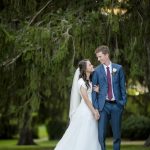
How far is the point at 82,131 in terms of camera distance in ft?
36.6

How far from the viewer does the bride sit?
10.8 meters

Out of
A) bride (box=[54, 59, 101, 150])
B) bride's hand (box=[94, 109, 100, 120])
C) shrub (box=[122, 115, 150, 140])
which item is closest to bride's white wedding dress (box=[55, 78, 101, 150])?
bride (box=[54, 59, 101, 150])

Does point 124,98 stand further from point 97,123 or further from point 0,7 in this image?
point 0,7

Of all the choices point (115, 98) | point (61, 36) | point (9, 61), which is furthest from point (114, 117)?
point (9, 61)

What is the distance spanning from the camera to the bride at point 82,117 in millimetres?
10805

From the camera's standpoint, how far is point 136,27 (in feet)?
46.6

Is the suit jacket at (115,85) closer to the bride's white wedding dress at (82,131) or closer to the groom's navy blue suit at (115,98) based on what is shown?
the groom's navy blue suit at (115,98)

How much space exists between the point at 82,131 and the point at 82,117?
25 centimetres

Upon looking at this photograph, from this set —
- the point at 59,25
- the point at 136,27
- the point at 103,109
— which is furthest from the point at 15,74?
the point at 103,109

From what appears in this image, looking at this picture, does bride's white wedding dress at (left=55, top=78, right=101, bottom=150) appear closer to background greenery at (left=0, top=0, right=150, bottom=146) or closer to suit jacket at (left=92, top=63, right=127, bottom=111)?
suit jacket at (left=92, top=63, right=127, bottom=111)

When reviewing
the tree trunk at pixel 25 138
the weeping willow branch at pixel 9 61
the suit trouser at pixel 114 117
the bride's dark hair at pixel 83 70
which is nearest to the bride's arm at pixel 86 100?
the bride's dark hair at pixel 83 70

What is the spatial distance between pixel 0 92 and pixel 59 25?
123 inches

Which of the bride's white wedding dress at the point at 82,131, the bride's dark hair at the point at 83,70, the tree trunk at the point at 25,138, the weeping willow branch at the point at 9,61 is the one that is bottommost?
the tree trunk at the point at 25,138

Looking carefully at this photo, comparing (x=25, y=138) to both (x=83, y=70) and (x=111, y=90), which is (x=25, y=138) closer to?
(x=83, y=70)
